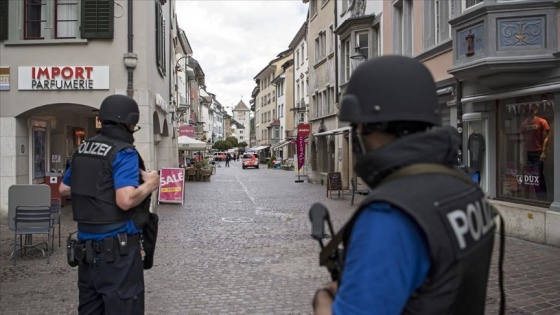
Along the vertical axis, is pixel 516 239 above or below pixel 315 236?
below

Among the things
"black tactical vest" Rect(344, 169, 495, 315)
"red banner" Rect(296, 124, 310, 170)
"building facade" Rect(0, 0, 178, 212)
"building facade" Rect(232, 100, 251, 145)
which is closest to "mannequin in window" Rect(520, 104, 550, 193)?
"building facade" Rect(0, 0, 178, 212)

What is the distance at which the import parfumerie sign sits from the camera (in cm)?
1273

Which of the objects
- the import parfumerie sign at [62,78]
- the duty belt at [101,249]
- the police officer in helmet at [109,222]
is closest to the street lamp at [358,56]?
the import parfumerie sign at [62,78]

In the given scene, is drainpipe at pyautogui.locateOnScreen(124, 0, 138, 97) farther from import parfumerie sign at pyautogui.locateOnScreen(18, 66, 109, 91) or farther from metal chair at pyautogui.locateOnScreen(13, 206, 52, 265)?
metal chair at pyautogui.locateOnScreen(13, 206, 52, 265)

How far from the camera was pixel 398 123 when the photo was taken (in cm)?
156

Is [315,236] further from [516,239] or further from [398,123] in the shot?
[516,239]

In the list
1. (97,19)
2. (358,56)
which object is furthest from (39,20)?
(358,56)

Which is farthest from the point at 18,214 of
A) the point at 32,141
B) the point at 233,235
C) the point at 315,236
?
the point at 315,236

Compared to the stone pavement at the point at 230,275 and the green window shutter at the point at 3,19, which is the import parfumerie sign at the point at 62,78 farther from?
the stone pavement at the point at 230,275

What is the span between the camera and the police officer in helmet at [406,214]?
1.35m

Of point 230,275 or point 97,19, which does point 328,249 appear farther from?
point 97,19

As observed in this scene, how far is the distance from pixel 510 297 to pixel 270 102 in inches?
2746

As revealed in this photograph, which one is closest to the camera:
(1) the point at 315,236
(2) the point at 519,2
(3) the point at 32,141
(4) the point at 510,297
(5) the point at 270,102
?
(1) the point at 315,236

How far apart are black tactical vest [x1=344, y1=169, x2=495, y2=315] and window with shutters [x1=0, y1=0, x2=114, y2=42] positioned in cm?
1273
